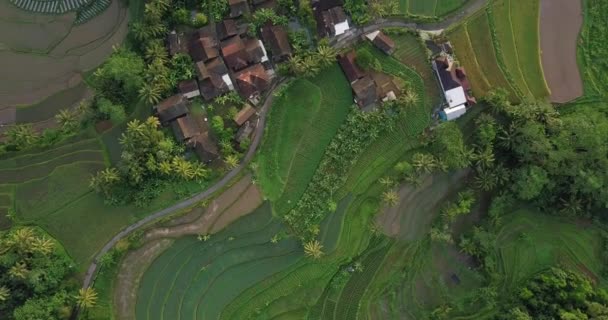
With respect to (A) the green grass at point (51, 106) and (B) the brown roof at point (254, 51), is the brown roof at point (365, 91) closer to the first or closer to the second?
(B) the brown roof at point (254, 51)

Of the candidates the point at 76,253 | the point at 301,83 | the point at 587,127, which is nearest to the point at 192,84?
the point at 301,83

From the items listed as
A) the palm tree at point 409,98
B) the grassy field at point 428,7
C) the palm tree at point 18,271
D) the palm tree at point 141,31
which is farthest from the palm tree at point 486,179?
the palm tree at point 18,271

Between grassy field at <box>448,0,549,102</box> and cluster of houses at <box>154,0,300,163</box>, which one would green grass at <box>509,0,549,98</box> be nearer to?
grassy field at <box>448,0,549,102</box>

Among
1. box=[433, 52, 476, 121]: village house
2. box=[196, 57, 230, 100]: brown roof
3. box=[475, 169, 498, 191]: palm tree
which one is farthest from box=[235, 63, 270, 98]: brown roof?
box=[475, 169, 498, 191]: palm tree

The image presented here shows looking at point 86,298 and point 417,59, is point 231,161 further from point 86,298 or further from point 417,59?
point 417,59

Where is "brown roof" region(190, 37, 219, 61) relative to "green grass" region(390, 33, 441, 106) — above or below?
above

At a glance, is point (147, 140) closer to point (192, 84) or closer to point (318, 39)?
point (192, 84)
